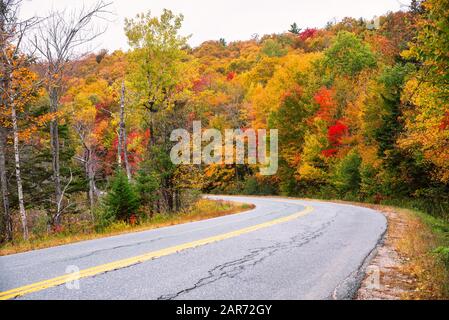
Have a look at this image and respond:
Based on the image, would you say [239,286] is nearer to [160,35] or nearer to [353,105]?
[160,35]

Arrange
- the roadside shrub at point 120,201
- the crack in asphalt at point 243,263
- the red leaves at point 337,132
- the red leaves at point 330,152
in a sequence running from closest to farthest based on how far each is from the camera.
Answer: the crack in asphalt at point 243,263, the roadside shrub at point 120,201, the red leaves at point 337,132, the red leaves at point 330,152

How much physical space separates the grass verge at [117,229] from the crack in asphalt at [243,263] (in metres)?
4.80

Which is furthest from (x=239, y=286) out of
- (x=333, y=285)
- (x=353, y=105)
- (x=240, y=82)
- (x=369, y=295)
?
(x=240, y=82)

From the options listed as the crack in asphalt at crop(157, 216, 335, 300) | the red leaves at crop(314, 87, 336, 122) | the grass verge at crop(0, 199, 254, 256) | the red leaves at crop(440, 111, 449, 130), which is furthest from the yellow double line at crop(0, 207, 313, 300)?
the red leaves at crop(314, 87, 336, 122)

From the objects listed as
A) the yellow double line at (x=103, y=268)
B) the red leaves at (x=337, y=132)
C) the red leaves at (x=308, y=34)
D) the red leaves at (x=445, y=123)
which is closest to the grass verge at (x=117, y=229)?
the yellow double line at (x=103, y=268)

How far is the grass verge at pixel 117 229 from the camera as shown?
8.89 metres

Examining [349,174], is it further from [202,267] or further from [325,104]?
[202,267]

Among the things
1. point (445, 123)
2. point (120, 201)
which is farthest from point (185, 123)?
point (445, 123)

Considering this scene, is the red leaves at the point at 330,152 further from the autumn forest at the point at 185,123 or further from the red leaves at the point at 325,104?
the red leaves at the point at 325,104

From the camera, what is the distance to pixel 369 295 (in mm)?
4891

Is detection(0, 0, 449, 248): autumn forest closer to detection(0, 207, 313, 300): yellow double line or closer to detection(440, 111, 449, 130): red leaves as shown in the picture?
detection(440, 111, 449, 130): red leaves

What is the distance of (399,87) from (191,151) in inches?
521

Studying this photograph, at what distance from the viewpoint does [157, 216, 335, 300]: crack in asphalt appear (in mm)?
5074

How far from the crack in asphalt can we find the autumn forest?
16.9 feet
